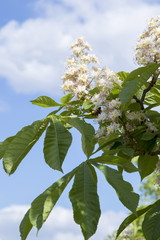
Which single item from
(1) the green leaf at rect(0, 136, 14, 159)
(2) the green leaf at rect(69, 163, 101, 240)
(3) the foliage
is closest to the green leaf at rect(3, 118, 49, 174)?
(3) the foliage

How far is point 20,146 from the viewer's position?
8.27ft

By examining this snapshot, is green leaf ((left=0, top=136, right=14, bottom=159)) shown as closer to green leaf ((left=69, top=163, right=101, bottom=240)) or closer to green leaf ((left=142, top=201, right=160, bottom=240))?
green leaf ((left=69, top=163, right=101, bottom=240))

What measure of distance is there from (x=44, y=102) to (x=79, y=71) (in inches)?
16.8

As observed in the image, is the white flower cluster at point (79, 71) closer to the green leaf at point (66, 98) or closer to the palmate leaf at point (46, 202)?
the green leaf at point (66, 98)

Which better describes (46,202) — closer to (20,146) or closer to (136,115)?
(20,146)

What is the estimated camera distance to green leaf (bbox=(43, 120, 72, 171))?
2377 millimetres

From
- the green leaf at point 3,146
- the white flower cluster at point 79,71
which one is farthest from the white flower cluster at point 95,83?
the green leaf at point 3,146

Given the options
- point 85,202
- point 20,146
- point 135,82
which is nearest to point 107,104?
point 135,82

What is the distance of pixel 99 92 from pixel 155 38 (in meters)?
0.52

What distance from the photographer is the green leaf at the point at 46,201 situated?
2.25m

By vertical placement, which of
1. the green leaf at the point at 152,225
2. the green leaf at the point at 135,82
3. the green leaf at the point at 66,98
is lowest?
the green leaf at the point at 152,225

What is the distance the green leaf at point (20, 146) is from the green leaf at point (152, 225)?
3.18 ft

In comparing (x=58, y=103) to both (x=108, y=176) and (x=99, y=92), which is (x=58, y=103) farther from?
(x=108, y=176)

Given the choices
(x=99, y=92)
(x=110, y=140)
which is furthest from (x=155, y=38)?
(x=110, y=140)
